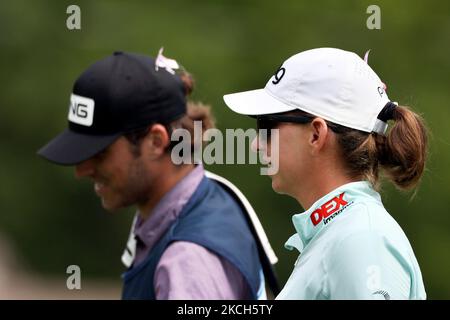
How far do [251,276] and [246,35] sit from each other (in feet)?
24.0

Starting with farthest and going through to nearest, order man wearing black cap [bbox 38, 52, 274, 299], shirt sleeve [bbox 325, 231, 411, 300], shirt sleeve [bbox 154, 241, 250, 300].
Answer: man wearing black cap [bbox 38, 52, 274, 299] < shirt sleeve [bbox 154, 241, 250, 300] < shirt sleeve [bbox 325, 231, 411, 300]

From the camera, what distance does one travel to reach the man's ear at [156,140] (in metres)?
3.73

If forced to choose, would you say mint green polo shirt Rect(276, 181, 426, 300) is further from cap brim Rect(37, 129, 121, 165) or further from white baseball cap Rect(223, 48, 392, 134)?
cap brim Rect(37, 129, 121, 165)

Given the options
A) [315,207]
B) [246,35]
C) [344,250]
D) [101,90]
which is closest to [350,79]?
[315,207]

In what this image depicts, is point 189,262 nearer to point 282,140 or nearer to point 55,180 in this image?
point 282,140

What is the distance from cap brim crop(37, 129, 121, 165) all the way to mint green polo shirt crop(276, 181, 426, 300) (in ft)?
3.64

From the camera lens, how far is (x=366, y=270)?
8.29ft

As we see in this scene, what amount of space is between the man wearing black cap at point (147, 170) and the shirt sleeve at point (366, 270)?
0.91 m

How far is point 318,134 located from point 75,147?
1.13 meters

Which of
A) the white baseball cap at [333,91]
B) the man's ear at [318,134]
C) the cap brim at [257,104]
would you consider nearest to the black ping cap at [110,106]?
the cap brim at [257,104]

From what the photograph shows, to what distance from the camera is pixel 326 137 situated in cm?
289

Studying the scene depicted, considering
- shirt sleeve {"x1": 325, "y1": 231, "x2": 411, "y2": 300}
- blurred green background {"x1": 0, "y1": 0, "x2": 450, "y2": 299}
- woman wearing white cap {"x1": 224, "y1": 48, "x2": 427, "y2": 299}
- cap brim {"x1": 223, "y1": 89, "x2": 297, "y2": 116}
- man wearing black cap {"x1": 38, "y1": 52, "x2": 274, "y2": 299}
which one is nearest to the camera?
shirt sleeve {"x1": 325, "y1": 231, "x2": 411, "y2": 300}

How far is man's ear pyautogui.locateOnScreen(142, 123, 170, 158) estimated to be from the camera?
147 inches

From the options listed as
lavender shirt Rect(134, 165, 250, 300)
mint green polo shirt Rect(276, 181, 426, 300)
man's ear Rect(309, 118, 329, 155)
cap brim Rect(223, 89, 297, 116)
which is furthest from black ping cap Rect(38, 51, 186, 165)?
mint green polo shirt Rect(276, 181, 426, 300)
